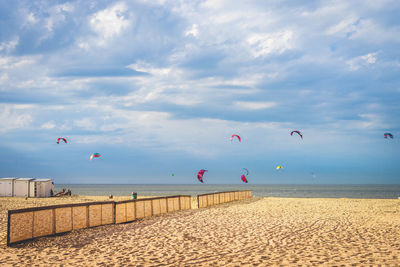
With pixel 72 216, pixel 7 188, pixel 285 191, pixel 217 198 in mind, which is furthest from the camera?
pixel 285 191

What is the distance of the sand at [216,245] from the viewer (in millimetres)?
9492

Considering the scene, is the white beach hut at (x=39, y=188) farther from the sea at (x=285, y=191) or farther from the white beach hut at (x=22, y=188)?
the sea at (x=285, y=191)

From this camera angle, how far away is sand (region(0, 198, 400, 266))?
31.1 feet

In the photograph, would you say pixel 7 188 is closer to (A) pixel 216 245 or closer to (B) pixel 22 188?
(B) pixel 22 188

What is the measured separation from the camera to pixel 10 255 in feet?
32.9

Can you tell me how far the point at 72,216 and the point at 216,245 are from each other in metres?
6.49

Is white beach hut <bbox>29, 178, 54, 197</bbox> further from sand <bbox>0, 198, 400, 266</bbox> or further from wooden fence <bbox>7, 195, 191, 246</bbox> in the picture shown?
sand <bbox>0, 198, 400, 266</bbox>

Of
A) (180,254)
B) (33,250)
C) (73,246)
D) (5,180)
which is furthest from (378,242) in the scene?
(5,180)

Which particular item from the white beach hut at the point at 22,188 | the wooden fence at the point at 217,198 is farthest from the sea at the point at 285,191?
the white beach hut at the point at 22,188

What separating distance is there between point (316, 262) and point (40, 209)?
972cm

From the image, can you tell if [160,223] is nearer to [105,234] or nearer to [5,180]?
[105,234]

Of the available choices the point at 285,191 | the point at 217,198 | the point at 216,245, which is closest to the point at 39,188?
the point at 217,198

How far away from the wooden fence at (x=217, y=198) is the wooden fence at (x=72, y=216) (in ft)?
15.9

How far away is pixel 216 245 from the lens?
11.8 meters
